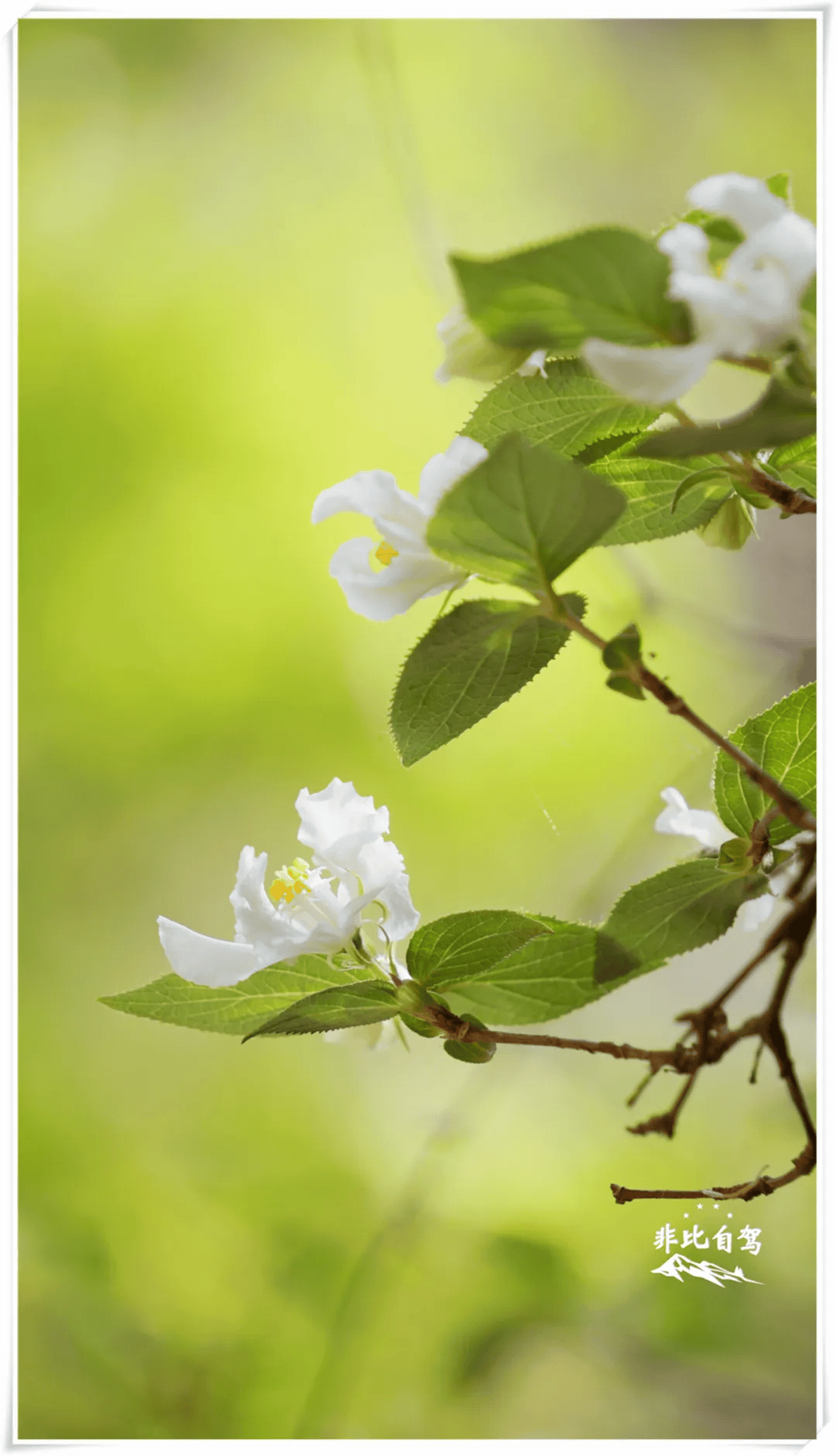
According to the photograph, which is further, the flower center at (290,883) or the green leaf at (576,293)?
the flower center at (290,883)

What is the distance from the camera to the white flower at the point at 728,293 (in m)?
0.20

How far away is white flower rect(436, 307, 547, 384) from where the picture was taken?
0.25 metres

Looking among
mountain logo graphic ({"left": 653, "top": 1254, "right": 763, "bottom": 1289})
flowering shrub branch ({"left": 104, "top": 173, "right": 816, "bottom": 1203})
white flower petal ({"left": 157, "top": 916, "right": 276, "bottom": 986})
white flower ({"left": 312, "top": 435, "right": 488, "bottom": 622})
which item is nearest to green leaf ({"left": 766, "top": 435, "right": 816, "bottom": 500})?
flowering shrub branch ({"left": 104, "top": 173, "right": 816, "bottom": 1203})

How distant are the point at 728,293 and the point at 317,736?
0.54m

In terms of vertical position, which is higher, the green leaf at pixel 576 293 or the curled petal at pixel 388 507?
the green leaf at pixel 576 293

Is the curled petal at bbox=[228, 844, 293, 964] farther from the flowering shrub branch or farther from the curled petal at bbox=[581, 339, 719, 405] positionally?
the curled petal at bbox=[581, 339, 719, 405]

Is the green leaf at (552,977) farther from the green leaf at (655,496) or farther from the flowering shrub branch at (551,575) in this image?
the green leaf at (655,496)

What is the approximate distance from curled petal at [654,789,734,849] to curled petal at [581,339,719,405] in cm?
21

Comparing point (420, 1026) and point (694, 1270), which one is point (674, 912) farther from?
point (694, 1270)

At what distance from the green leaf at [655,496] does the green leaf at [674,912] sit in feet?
0.33

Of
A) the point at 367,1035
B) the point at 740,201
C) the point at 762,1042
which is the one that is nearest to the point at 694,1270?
the point at 762,1042

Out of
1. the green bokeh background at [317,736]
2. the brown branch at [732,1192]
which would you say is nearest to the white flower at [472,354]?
the brown branch at [732,1192]

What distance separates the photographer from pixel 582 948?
28cm

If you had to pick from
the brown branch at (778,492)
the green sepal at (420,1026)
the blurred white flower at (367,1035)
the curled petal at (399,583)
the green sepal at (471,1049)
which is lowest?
the blurred white flower at (367,1035)
